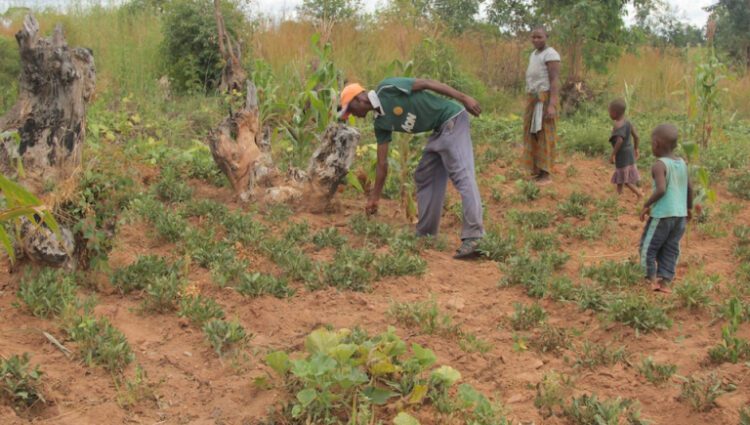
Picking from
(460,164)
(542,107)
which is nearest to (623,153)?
(542,107)

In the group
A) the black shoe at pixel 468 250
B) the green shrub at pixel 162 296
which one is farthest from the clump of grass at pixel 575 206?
the green shrub at pixel 162 296

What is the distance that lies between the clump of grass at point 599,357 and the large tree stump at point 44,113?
3.13 meters

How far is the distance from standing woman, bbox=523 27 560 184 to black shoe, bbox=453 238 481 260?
230cm

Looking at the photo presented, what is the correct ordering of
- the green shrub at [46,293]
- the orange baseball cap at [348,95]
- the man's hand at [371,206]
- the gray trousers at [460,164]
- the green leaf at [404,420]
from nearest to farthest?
1. the green leaf at [404,420]
2. the green shrub at [46,293]
3. the orange baseball cap at [348,95]
4. the gray trousers at [460,164]
5. the man's hand at [371,206]

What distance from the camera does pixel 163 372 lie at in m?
3.46

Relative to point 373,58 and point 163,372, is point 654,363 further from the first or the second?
point 373,58

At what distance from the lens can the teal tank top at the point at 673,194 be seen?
459cm

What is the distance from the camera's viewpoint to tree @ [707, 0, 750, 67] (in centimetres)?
1925

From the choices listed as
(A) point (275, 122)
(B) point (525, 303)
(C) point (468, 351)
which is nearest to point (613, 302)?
(B) point (525, 303)

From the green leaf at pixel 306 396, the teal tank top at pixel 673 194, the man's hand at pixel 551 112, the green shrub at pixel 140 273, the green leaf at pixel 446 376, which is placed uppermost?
the man's hand at pixel 551 112

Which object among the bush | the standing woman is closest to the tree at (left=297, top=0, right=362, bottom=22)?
the bush

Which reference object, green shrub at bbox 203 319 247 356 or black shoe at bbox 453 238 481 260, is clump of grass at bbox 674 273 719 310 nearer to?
black shoe at bbox 453 238 481 260

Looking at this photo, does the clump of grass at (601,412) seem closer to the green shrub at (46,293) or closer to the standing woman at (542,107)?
the green shrub at (46,293)

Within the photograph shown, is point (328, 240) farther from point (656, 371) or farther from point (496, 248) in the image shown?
point (656, 371)
